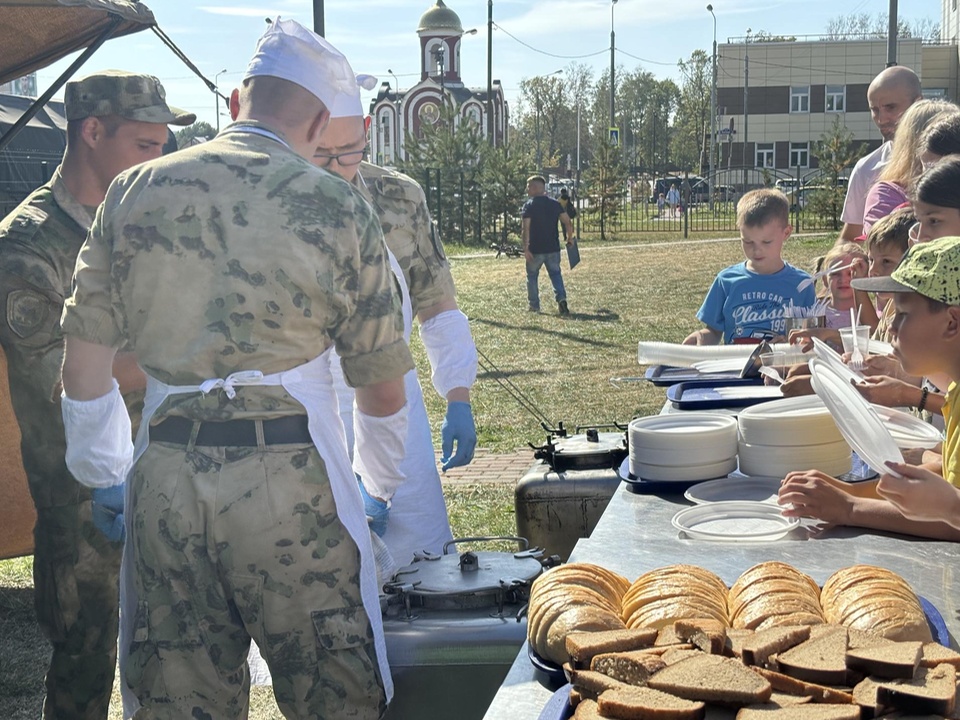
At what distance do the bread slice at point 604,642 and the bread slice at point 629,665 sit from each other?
0.9 inches

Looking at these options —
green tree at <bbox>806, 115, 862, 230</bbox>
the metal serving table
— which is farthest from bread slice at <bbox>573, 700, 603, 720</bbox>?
green tree at <bbox>806, 115, 862, 230</bbox>

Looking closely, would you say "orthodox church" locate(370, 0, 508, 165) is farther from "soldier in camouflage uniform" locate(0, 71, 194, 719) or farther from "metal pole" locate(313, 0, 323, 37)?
"soldier in camouflage uniform" locate(0, 71, 194, 719)

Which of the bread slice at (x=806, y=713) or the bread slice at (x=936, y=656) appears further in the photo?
the bread slice at (x=936, y=656)

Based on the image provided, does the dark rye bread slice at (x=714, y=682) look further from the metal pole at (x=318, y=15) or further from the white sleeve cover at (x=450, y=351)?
the metal pole at (x=318, y=15)

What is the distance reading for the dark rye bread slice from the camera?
1.42m

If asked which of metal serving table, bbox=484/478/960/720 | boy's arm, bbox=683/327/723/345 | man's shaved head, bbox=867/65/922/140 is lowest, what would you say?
metal serving table, bbox=484/478/960/720

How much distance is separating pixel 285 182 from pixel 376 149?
2891 inches

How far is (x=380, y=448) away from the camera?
2770 mm

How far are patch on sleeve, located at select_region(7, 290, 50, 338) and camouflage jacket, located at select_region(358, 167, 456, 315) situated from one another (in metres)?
1.16

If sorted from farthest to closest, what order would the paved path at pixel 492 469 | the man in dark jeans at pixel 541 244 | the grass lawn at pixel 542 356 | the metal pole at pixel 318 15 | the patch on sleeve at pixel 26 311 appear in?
the man in dark jeans at pixel 541 244, the metal pole at pixel 318 15, the paved path at pixel 492 469, the grass lawn at pixel 542 356, the patch on sleeve at pixel 26 311

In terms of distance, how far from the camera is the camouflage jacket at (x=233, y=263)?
2373 mm

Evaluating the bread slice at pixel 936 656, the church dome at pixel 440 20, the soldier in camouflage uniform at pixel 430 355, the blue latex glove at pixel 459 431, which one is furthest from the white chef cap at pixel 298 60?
the church dome at pixel 440 20

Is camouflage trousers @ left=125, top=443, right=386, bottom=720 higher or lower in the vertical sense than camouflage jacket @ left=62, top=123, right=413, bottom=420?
lower

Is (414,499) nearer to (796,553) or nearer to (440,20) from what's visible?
(796,553)
